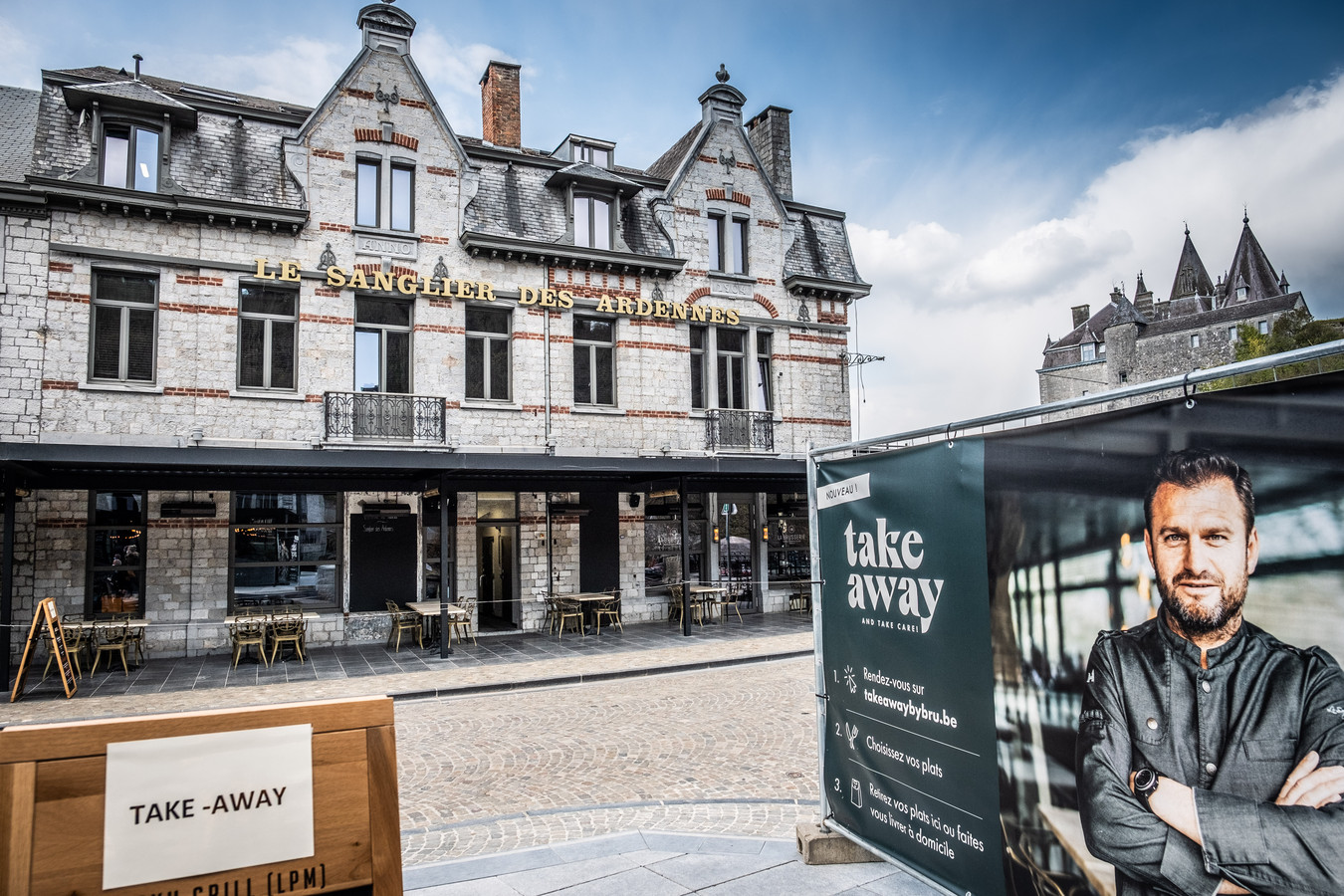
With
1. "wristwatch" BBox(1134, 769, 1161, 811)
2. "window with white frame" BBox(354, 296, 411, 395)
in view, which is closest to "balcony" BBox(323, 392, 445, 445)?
"window with white frame" BBox(354, 296, 411, 395)

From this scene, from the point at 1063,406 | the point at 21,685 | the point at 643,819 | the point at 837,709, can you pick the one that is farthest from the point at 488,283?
the point at 1063,406

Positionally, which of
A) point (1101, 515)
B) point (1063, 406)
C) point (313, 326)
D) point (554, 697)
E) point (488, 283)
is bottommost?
point (554, 697)

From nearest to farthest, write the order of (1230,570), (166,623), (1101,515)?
(1230,570) → (1101,515) → (166,623)

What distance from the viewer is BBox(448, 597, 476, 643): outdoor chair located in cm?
1533

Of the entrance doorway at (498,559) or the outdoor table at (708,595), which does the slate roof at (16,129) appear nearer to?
the entrance doorway at (498,559)

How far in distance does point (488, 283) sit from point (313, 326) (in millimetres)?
3390

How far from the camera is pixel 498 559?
57.2 feet

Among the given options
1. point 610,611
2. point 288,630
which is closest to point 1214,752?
point 288,630

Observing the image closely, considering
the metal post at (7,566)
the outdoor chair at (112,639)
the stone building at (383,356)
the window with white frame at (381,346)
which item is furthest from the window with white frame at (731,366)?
the metal post at (7,566)

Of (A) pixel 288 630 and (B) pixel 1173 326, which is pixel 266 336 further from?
(B) pixel 1173 326

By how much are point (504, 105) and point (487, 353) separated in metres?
6.39

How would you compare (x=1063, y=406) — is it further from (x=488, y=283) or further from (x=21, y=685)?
(x=488, y=283)

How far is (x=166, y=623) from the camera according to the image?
13.6 metres

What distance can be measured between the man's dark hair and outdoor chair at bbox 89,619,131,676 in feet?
46.0
